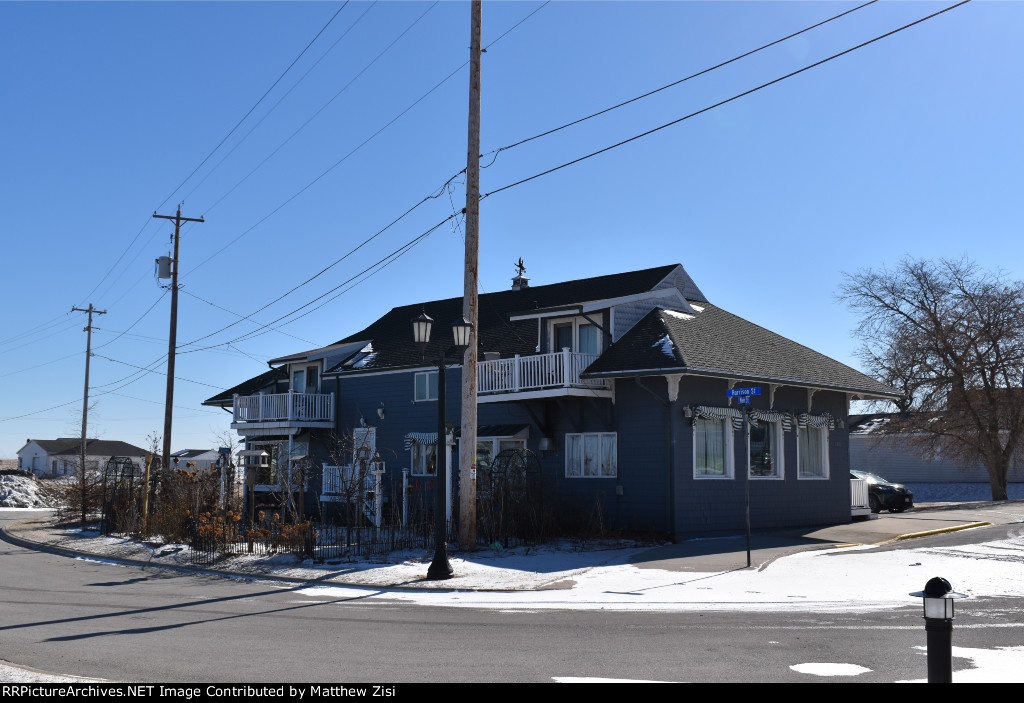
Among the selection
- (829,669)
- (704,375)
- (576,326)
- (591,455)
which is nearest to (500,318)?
(576,326)

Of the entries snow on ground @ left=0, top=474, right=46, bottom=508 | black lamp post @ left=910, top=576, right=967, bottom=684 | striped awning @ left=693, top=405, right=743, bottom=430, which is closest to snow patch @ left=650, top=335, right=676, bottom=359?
striped awning @ left=693, top=405, right=743, bottom=430

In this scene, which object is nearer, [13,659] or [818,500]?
[13,659]

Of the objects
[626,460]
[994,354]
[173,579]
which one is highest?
[994,354]

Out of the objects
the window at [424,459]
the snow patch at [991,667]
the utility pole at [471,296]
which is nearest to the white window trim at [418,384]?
the window at [424,459]

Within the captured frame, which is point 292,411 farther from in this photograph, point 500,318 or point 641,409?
point 641,409

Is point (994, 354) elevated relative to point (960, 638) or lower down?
elevated

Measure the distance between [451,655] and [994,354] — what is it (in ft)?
130

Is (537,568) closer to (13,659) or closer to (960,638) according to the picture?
(960,638)

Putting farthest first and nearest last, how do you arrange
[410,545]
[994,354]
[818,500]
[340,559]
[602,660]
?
1. [994,354]
2. [818,500]
3. [410,545]
4. [340,559]
5. [602,660]

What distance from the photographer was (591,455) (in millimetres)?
23500

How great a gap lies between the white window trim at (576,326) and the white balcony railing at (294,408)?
10.5 m

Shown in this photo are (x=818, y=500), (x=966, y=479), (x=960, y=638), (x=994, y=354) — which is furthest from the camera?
(x=966, y=479)

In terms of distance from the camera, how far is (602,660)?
8500 mm

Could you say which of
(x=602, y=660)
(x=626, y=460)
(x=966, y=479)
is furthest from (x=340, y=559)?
(x=966, y=479)
